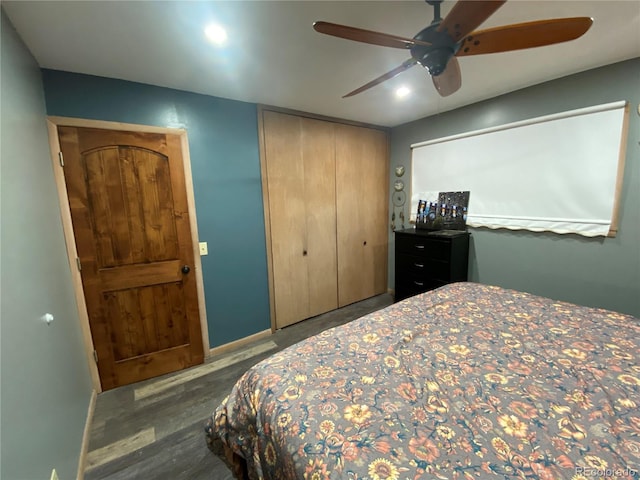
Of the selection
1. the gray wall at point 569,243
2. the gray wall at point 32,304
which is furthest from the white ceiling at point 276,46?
the gray wall at point 32,304

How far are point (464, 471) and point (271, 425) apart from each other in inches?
23.4

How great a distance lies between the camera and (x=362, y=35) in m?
1.07

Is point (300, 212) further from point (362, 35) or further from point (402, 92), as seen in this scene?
point (362, 35)

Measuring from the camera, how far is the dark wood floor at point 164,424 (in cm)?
142

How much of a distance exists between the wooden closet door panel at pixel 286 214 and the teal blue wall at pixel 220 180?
0.14 m

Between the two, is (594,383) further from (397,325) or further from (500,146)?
(500,146)

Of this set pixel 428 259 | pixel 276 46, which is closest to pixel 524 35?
pixel 276 46

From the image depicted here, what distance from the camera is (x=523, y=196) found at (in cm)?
246

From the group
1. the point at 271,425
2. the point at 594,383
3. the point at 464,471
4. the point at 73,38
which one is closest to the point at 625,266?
the point at 594,383

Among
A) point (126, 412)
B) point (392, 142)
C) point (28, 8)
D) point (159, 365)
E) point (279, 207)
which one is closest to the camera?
point (28, 8)

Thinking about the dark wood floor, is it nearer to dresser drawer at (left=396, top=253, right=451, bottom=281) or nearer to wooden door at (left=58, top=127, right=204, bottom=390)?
wooden door at (left=58, top=127, right=204, bottom=390)

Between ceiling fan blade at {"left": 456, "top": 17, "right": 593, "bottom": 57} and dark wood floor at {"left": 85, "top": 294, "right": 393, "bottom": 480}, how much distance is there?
8.28ft

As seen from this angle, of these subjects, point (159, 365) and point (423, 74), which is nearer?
point (423, 74)

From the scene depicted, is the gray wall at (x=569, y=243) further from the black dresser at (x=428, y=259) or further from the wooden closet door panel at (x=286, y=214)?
the wooden closet door panel at (x=286, y=214)
